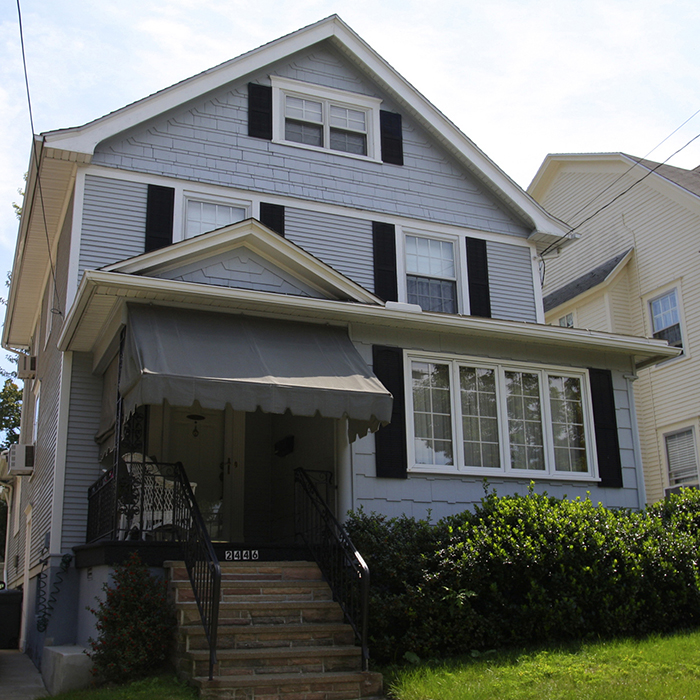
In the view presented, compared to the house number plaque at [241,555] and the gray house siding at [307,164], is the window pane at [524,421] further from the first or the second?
the house number plaque at [241,555]

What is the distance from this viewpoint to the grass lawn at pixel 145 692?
677 cm

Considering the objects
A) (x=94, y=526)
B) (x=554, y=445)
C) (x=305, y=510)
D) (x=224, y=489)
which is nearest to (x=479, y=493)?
(x=554, y=445)

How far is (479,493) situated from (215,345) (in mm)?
4189

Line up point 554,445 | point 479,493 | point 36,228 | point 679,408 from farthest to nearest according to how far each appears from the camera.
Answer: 1. point 679,408
2. point 36,228
3. point 554,445
4. point 479,493

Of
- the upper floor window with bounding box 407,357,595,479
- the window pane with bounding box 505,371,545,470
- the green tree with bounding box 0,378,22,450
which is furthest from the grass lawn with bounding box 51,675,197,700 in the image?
the green tree with bounding box 0,378,22,450

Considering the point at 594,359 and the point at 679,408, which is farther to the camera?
the point at 679,408

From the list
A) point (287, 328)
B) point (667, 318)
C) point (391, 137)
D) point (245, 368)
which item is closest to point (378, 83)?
point (391, 137)

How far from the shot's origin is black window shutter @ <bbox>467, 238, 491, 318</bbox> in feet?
45.6

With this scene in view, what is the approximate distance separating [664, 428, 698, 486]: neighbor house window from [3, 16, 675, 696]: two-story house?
16.3 ft

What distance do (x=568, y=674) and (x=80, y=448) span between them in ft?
22.8

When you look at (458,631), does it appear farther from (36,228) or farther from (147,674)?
(36,228)

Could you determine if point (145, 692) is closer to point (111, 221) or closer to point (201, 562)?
point (201, 562)

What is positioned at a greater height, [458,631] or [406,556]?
[406,556]

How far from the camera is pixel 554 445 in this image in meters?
11.6
